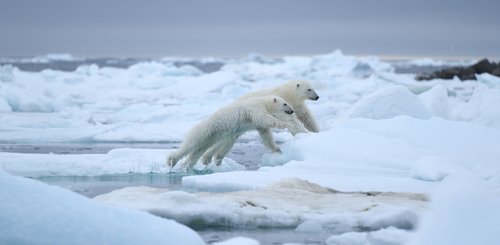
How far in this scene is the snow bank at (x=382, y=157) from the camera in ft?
20.7

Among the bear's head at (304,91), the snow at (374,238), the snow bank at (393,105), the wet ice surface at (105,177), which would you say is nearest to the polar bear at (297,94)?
the bear's head at (304,91)

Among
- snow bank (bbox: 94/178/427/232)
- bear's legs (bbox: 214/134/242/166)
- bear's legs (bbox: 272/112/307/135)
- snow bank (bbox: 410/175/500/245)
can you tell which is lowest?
snow bank (bbox: 94/178/427/232)

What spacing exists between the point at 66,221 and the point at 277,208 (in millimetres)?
1780

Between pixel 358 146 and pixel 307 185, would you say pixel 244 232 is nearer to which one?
pixel 307 185

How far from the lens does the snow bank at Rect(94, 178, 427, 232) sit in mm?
4785

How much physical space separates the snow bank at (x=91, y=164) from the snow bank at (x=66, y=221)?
3368 millimetres

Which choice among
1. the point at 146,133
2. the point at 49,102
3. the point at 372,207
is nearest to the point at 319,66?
the point at 49,102

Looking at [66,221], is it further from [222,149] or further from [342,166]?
[222,149]

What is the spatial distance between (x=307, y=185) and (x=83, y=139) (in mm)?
6156

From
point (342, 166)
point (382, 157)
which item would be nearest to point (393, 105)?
point (382, 157)

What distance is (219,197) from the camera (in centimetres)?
529

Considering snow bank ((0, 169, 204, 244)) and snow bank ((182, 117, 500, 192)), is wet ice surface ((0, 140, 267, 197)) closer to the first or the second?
snow bank ((182, 117, 500, 192))

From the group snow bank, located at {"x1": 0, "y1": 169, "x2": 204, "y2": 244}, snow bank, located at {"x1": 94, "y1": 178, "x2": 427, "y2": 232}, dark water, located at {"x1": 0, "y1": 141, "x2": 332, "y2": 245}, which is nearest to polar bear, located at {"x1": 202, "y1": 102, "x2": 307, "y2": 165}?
dark water, located at {"x1": 0, "y1": 141, "x2": 332, "y2": 245}

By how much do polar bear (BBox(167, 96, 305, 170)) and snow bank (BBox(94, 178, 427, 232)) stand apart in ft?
7.32
